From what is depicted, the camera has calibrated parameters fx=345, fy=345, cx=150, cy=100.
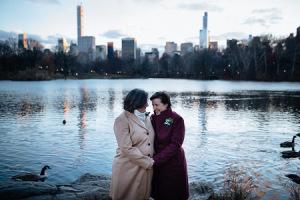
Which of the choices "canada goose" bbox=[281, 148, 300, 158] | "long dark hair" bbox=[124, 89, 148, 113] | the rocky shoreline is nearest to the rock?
the rocky shoreline

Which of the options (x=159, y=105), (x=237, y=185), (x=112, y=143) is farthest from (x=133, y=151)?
(x=112, y=143)

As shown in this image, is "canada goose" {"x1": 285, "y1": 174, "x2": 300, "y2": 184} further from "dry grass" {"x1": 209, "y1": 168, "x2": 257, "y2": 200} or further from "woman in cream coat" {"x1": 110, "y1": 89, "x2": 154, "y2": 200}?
"woman in cream coat" {"x1": 110, "y1": 89, "x2": 154, "y2": 200}

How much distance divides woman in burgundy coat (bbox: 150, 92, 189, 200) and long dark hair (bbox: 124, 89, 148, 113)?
1.17ft

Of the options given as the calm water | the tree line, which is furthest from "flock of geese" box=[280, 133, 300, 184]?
the tree line

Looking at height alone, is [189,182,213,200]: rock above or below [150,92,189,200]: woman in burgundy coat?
below

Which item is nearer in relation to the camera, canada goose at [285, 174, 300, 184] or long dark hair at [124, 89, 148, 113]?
long dark hair at [124, 89, 148, 113]

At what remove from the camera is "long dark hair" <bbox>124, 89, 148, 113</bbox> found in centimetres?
504

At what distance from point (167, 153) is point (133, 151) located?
1.83ft

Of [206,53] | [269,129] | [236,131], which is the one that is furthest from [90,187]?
[206,53]

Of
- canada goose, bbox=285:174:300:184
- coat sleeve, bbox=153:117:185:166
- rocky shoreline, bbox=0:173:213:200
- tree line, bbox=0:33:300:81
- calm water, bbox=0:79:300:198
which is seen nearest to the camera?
coat sleeve, bbox=153:117:185:166

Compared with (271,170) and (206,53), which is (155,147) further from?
(206,53)

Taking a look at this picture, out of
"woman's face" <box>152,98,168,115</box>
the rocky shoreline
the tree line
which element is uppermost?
the tree line

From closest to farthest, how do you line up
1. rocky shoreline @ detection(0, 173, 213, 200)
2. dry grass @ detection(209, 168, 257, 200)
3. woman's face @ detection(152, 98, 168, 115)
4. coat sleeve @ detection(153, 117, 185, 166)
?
coat sleeve @ detection(153, 117, 185, 166) < woman's face @ detection(152, 98, 168, 115) < rocky shoreline @ detection(0, 173, 213, 200) < dry grass @ detection(209, 168, 257, 200)

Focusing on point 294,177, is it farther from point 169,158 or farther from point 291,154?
point 169,158
